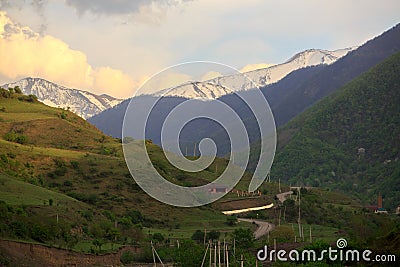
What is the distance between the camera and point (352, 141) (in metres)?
166

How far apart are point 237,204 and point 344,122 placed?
8602cm

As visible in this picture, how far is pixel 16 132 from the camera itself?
105m

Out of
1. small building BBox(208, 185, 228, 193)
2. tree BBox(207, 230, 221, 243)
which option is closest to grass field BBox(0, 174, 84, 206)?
tree BBox(207, 230, 221, 243)

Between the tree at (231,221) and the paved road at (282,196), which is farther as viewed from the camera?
the paved road at (282,196)

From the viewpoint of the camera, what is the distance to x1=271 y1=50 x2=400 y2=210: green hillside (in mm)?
150250

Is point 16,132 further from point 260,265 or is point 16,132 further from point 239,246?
point 260,265

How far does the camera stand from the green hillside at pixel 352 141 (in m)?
150

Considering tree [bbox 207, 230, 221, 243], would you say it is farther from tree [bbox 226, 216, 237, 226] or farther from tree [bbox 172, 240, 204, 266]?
tree [bbox 172, 240, 204, 266]

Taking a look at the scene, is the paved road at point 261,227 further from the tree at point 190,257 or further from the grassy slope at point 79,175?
the tree at point 190,257

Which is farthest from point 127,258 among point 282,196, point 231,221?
point 282,196

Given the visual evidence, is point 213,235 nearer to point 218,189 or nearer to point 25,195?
point 25,195

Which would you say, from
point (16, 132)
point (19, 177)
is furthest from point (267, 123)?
point (19, 177)

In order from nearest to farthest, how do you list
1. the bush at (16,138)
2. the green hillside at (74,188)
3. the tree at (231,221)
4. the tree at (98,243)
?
the tree at (98,243) → the green hillside at (74,188) → the tree at (231,221) → the bush at (16,138)

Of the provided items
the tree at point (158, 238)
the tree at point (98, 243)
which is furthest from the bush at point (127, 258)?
the tree at point (158, 238)
